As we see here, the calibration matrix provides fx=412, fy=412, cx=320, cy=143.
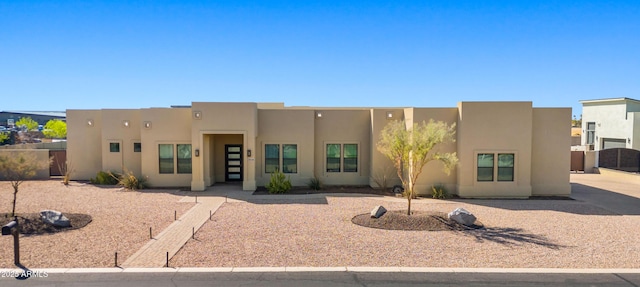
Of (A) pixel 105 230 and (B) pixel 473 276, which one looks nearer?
(B) pixel 473 276

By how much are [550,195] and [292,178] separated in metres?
11.1

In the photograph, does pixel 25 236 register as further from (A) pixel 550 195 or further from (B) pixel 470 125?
(A) pixel 550 195

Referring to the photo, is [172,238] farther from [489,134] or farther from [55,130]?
[55,130]

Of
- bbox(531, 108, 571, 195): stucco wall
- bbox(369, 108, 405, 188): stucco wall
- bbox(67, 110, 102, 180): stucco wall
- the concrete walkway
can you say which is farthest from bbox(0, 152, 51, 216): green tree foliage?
bbox(531, 108, 571, 195): stucco wall

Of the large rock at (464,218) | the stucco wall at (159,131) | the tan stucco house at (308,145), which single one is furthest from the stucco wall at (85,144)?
the large rock at (464,218)

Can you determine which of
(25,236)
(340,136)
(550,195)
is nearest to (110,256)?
(25,236)

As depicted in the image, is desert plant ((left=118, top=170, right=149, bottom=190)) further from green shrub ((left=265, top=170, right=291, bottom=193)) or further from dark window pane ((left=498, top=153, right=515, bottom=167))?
dark window pane ((left=498, top=153, right=515, bottom=167))

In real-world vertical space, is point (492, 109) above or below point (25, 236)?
above

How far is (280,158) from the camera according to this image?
62.8ft

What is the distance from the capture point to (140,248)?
30.4 ft

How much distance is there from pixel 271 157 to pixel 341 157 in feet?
10.8

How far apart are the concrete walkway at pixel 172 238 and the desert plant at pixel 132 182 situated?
15.9 ft

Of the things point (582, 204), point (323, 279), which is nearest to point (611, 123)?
point (582, 204)

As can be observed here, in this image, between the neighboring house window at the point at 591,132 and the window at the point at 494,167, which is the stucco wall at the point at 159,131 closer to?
the window at the point at 494,167
